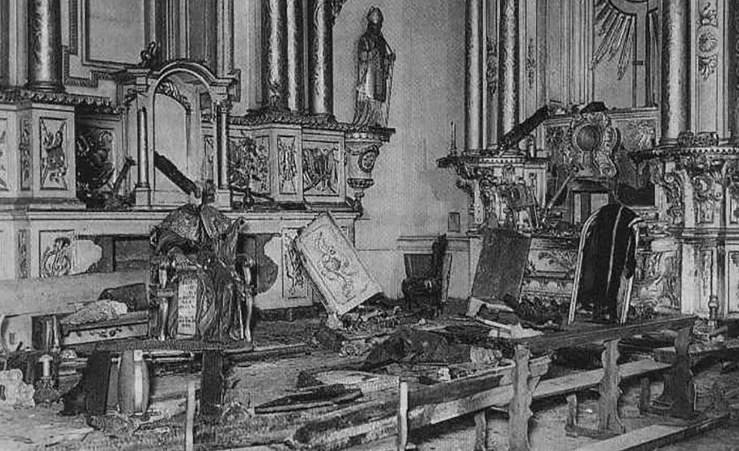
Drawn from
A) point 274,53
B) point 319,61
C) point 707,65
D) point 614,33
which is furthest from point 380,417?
point 614,33

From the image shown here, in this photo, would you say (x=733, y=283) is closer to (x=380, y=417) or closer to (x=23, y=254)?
(x=380, y=417)

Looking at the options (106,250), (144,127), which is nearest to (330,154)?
(144,127)

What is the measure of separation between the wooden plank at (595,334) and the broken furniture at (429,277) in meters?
5.09

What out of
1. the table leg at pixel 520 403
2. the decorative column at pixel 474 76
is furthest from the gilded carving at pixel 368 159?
the table leg at pixel 520 403

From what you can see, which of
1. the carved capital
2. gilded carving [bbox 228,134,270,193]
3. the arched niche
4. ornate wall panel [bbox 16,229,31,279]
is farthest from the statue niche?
the carved capital

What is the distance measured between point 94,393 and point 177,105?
510cm

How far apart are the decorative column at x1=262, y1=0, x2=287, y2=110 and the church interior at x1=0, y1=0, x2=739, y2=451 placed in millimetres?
32

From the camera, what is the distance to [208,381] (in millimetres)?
5852

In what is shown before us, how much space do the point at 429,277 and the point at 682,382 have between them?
615 cm

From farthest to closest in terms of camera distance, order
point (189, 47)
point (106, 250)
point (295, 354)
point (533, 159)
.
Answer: point (533, 159), point (189, 47), point (106, 250), point (295, 354)

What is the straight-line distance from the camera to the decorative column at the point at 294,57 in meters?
11.2

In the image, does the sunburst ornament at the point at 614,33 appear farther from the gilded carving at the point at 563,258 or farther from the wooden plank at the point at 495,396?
the wooden plank at the point at 495,396

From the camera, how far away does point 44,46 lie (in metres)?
9.02

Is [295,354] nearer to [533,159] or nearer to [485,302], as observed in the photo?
Answer: [485,302]
